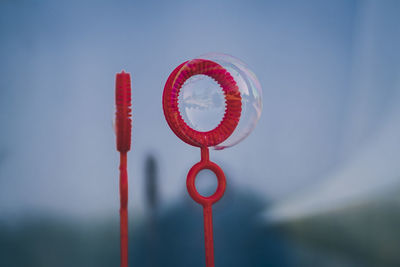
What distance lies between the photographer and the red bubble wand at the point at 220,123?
0.77 metres

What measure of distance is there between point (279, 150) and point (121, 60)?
1.63ft

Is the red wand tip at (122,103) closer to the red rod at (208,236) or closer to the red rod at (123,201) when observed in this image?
the red rod at (123,201)

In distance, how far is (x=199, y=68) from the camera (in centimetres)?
77

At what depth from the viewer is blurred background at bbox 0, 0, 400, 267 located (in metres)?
0.91

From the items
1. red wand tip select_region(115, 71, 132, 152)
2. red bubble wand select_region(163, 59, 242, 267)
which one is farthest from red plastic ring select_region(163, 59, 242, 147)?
red wand tip select_region(115, 71, 132, 152)

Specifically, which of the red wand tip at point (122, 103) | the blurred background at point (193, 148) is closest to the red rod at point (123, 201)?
the red wand tip at point (122, 103)

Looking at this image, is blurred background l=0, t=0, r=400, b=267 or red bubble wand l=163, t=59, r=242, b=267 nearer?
red bubble wand l=163, t=59, r=242, b=267

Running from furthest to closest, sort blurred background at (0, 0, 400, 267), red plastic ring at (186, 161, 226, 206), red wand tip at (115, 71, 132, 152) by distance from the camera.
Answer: blurred background at (0, 0, 400, 267) < red plastic ring at (186, 161, 226, 206) < red wand tip at (115, 71, 132, 152)

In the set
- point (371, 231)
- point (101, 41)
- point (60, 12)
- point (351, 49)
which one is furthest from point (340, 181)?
point (60, 12)

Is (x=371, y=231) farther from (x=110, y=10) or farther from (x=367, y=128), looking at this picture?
(x=110, y=10)

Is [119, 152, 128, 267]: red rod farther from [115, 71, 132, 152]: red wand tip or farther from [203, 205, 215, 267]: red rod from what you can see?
[203, 205, 215, 267]: red rod

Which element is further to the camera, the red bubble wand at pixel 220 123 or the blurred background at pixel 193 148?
the blurred background at pixel 193 148

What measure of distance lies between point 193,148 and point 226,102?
231 millimetres

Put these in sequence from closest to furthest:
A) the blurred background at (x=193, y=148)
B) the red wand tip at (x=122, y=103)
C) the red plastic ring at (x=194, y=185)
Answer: the red wand tip at (x=122, y=103) < the red plastic ring at (x=194, y=185) < the blurred background at (x=193, y=148)
